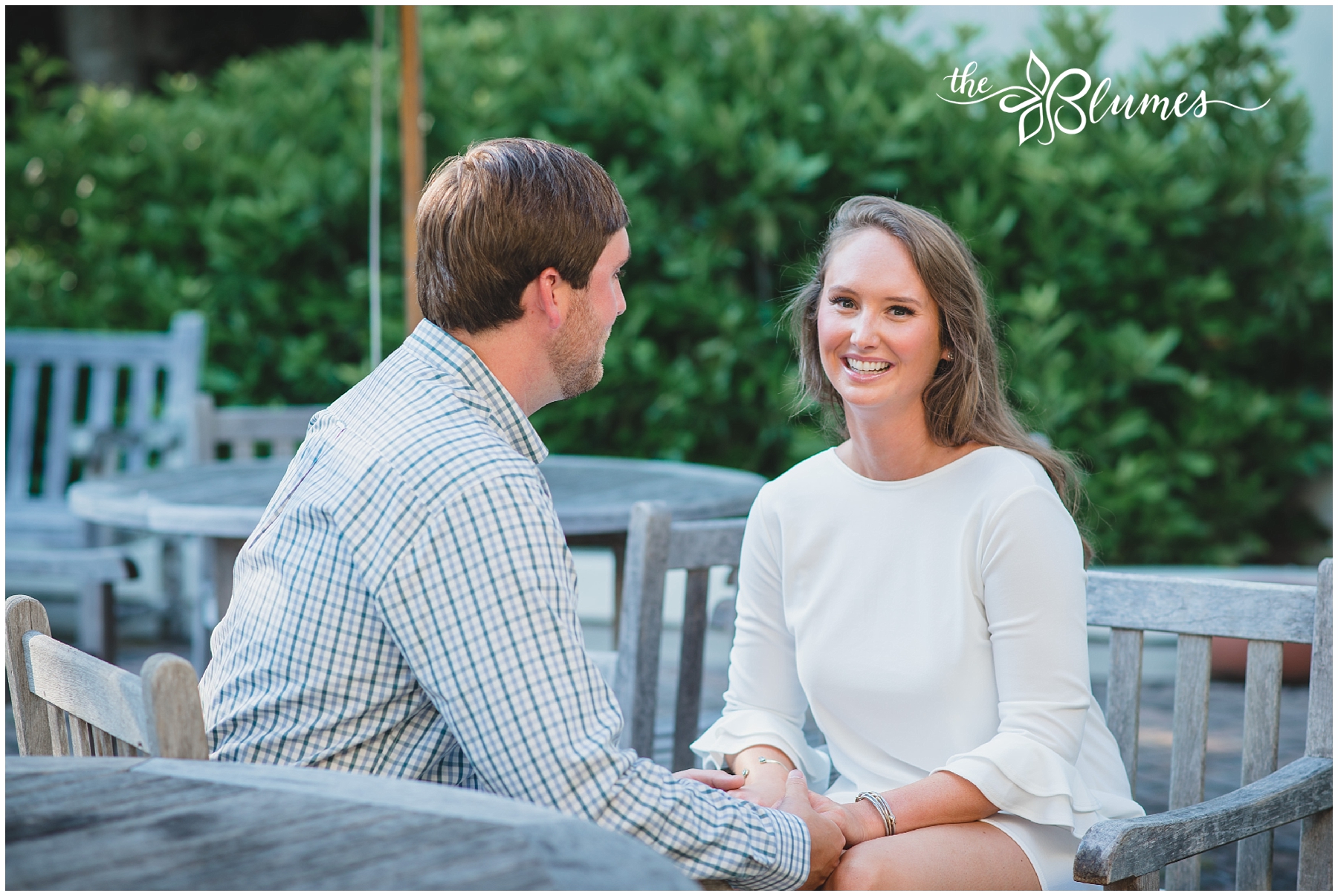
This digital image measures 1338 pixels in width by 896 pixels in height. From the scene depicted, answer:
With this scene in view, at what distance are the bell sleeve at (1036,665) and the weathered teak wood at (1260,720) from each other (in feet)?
0.60

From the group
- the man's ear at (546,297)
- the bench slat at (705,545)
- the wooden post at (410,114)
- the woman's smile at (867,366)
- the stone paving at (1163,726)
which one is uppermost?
the wooden post at (410,114)

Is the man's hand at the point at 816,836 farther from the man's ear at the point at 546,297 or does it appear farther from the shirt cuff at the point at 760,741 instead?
the man's ear at the point at 546,297

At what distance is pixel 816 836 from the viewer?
1549mm

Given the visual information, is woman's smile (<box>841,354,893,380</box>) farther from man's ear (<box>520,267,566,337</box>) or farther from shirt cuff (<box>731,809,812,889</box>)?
shirt cuff (<box>731,809,812,889</box>)

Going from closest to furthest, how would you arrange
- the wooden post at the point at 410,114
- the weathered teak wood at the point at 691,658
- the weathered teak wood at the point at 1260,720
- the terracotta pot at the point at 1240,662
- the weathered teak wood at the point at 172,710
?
the weathered teak wood at the point at 172,710
the weathered teak wood at the point at 1260,720
the weathered teak wood at the point at 691,658
the wooden post at the point at 410,114
the terracotta pot at the point at 1240,662

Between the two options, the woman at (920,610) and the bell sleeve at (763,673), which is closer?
the woman at (920,610)

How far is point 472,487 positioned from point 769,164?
11.9 ft

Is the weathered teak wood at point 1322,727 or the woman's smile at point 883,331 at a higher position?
the woman's smile at point 883,331

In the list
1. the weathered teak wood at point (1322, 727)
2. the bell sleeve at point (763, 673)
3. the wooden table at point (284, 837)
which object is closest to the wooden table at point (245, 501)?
the bell sleeve at point (763, 673)

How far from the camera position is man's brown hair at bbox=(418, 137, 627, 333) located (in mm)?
1534

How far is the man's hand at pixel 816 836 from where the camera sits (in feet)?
5.08

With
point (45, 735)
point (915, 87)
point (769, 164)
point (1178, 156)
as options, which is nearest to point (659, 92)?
point (769, 164)

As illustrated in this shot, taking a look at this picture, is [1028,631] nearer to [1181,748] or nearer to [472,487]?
[1181,748]

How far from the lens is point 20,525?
4.29m
